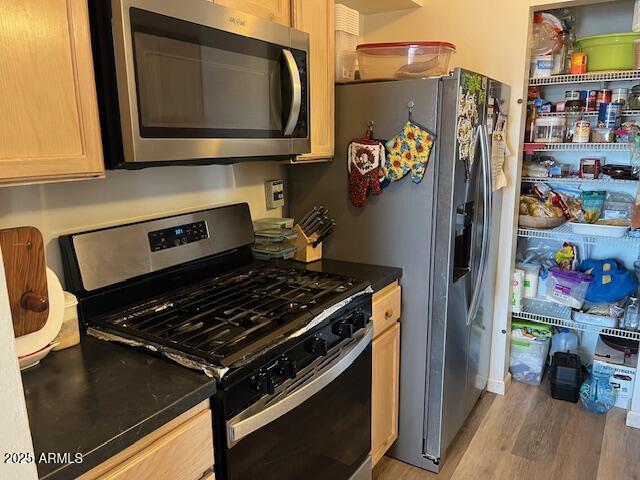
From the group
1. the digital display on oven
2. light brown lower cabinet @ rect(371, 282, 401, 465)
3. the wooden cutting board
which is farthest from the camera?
light brown lower cabinet @ rect(371, 282, 401, 465)

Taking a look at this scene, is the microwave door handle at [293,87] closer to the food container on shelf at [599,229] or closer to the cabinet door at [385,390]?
the cabinet door at [385,390]

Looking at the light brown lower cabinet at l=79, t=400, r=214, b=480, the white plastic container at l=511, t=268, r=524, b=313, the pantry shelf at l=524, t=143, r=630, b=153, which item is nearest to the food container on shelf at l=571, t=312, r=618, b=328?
the white plastic container at l=511, t=268, r=524, b=313

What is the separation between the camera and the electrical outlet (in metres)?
2.12

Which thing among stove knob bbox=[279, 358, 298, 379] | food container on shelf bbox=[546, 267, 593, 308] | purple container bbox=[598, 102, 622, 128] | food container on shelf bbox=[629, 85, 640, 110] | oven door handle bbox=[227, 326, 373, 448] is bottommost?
food container on shelf bbox=[546, 267, 593, 308]

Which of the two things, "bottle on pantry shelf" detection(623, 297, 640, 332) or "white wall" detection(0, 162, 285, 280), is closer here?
"white wall" detection(0, 162, 285, 280)

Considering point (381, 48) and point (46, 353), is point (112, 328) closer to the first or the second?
point (46, 353)

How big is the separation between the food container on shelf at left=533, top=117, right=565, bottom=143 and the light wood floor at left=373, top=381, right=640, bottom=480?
1.37m

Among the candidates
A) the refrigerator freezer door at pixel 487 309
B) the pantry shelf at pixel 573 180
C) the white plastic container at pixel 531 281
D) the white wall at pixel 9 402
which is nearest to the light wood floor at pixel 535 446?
the refrigerator freezer door at pixel 487 309

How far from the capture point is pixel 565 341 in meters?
2.86

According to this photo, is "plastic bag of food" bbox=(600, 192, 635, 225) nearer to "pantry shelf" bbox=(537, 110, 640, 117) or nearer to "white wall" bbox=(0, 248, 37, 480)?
"pantry shelf" bbox=(537, 110, 640, 117)

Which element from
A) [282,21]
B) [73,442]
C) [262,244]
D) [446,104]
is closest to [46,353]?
[73,442]

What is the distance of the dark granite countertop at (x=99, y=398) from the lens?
0.87m

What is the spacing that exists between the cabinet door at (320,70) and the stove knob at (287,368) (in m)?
0.81

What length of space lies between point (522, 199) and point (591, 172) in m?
0.35
